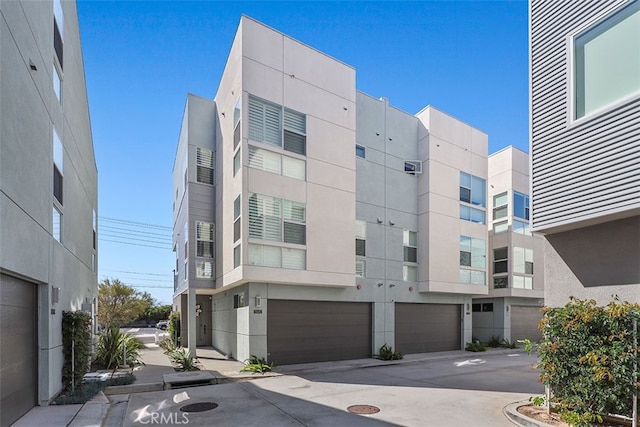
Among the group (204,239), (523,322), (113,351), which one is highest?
(204,239)

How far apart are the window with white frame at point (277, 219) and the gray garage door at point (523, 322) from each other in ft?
48.5

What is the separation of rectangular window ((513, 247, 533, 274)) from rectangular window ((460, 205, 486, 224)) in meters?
3.22

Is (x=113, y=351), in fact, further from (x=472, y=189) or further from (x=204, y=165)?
(x=472, y=189)

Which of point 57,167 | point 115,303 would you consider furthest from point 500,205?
point 115,303

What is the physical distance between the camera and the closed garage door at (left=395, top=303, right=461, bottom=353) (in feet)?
55.5

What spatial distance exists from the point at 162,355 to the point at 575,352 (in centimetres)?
1532

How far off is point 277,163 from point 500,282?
14708 millimetres

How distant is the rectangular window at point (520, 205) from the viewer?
845 inches

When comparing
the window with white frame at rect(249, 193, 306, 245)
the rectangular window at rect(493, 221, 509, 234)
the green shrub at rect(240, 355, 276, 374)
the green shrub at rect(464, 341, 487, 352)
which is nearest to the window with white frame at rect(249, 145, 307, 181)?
the window with white frame at rect(249, 193, 306, 245)

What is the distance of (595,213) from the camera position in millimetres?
6383

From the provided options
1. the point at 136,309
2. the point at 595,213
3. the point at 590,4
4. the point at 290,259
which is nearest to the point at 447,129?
the point at 290,259

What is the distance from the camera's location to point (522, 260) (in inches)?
835

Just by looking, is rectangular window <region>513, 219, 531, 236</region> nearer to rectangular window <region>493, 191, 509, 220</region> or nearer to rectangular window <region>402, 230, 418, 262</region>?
rectangular window <region>493, 191, 509, 220</region>

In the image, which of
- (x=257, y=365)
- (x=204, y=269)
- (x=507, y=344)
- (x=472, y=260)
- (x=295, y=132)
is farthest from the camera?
(x=507, y=344)
